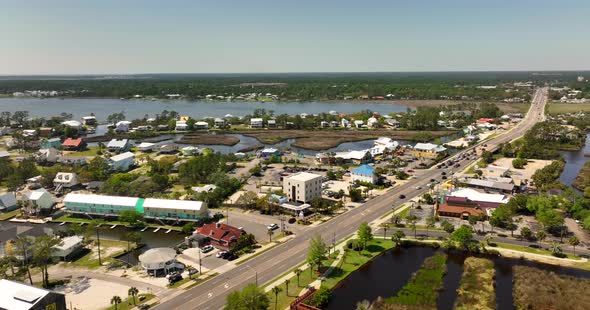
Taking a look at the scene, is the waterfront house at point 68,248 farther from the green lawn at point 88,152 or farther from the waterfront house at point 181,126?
the waterfront house at point 181,126

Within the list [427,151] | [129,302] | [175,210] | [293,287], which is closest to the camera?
[129,302]

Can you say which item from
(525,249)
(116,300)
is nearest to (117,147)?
(116,300)

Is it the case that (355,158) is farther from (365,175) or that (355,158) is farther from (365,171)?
(365,175)

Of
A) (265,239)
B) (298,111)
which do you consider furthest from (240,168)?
(298,111)

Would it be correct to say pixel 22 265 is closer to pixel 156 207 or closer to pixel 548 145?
pixel 156 207

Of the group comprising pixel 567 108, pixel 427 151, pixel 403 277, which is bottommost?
pixel 403 277
